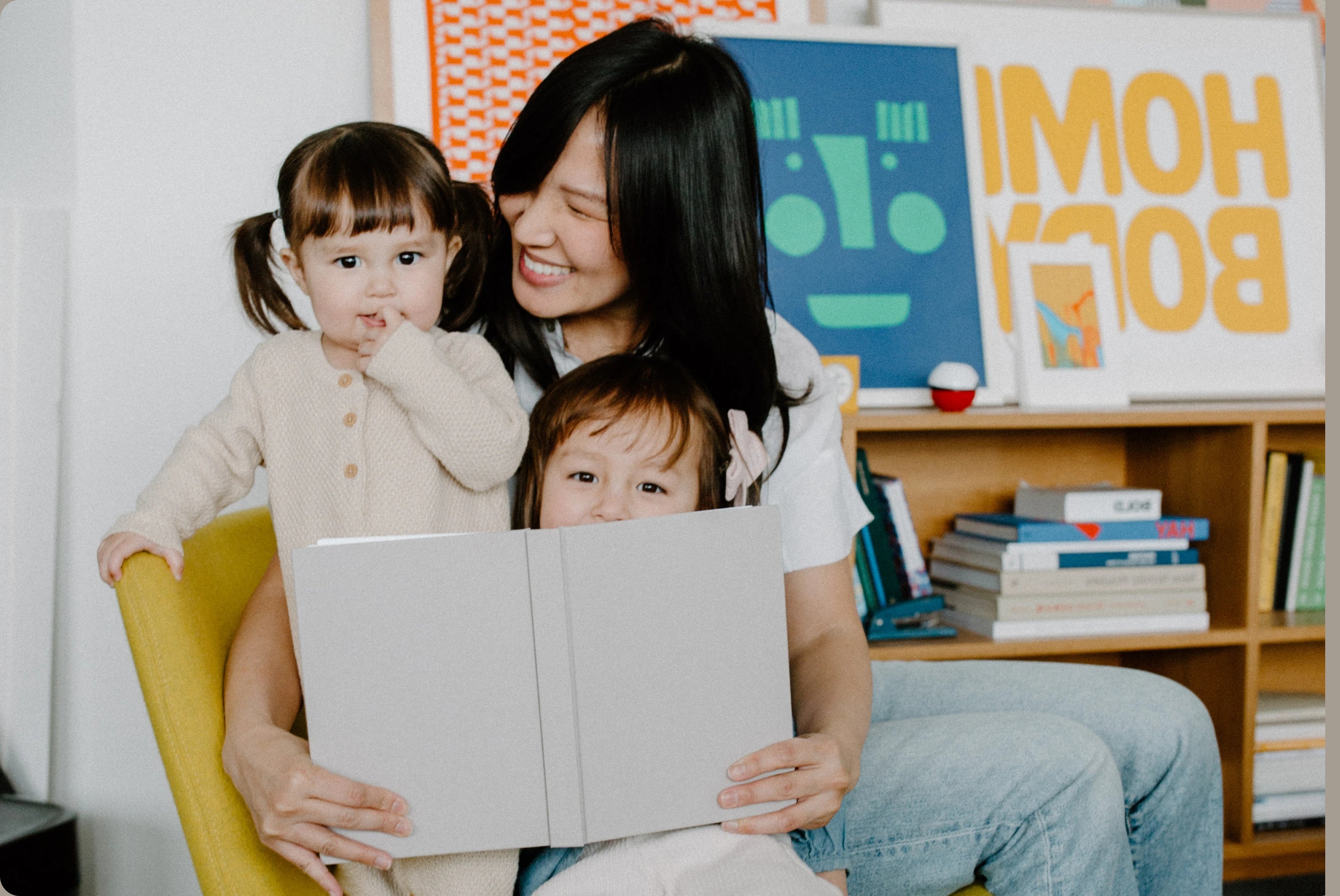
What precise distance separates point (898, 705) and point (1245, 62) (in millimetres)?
1802

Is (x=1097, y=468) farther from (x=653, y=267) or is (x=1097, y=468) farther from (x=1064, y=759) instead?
(x=653, y=267)

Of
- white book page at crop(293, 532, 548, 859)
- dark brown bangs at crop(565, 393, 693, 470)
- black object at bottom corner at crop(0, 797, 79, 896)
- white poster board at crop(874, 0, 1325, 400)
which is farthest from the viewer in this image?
white poster board at crop(874, 0, 1325, 400)

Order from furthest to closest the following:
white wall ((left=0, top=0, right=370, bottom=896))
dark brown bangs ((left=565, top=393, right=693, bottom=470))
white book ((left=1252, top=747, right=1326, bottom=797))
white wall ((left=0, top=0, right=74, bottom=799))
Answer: white book ((left=1252, top=747, right=1326, bottom=797)) < white wall ((left=0, top=0, right=370, bottom=896)) < white wall ((left=0, top=0, right=74, bottom=799)) < dark brown bangs ((left=565, top=393, right=693, bottom=470))

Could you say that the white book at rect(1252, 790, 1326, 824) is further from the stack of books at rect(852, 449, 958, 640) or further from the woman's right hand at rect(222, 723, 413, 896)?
the woman's right hand at rect(222, 723, 413, 896)

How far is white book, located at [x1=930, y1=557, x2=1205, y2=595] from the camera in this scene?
5.97 ft

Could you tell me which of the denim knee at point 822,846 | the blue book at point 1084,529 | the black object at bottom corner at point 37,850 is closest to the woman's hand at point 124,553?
the denim knee at point 822,846

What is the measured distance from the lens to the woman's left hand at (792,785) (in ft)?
2.72

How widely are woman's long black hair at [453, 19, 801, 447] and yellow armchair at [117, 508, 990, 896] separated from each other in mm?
496

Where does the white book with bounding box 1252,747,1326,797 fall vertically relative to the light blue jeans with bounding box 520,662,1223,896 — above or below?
below

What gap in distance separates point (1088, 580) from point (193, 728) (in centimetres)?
156

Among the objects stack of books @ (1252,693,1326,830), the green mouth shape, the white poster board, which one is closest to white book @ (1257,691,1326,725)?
stack of books @ (1252,693,1326,830)

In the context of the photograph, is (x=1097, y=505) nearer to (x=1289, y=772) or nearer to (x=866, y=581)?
(x=866, y=581)

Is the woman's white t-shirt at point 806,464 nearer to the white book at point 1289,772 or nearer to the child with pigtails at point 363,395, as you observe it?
the child with pigtails at point 363,395

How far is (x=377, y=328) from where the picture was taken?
39.9 inches
